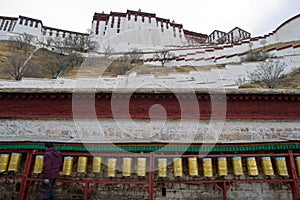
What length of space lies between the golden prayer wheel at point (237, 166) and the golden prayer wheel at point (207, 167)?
0.59 m

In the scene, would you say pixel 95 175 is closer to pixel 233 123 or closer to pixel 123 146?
pixel 123 146

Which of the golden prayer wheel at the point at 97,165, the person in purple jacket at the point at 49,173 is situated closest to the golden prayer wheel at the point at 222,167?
the golden prayer wheel at the point at 97,165

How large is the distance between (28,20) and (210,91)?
45960 mm

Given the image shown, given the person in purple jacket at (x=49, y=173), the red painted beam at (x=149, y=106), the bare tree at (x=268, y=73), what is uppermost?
the bare tree at (x=268, y=73)

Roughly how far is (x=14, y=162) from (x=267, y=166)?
246 inches

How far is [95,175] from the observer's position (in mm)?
6258

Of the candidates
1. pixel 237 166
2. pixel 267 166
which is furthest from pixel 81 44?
pixel 267 166

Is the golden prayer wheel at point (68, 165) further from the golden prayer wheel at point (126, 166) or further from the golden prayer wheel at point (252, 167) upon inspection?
the golden prayer wheel at point (252, 167)

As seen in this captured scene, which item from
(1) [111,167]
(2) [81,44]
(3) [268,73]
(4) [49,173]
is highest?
(2) [81,44]

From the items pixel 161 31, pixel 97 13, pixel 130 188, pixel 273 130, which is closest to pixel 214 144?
pixel 273 130

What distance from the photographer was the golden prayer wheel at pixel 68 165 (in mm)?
5809

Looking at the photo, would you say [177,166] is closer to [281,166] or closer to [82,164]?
[82,164]

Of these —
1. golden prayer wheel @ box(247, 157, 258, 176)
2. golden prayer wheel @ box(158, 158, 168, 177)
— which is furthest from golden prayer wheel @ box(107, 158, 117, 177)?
Answer: golden prayer wheel @ box(247, 157, 258, 176)

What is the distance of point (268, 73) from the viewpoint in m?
17.3
